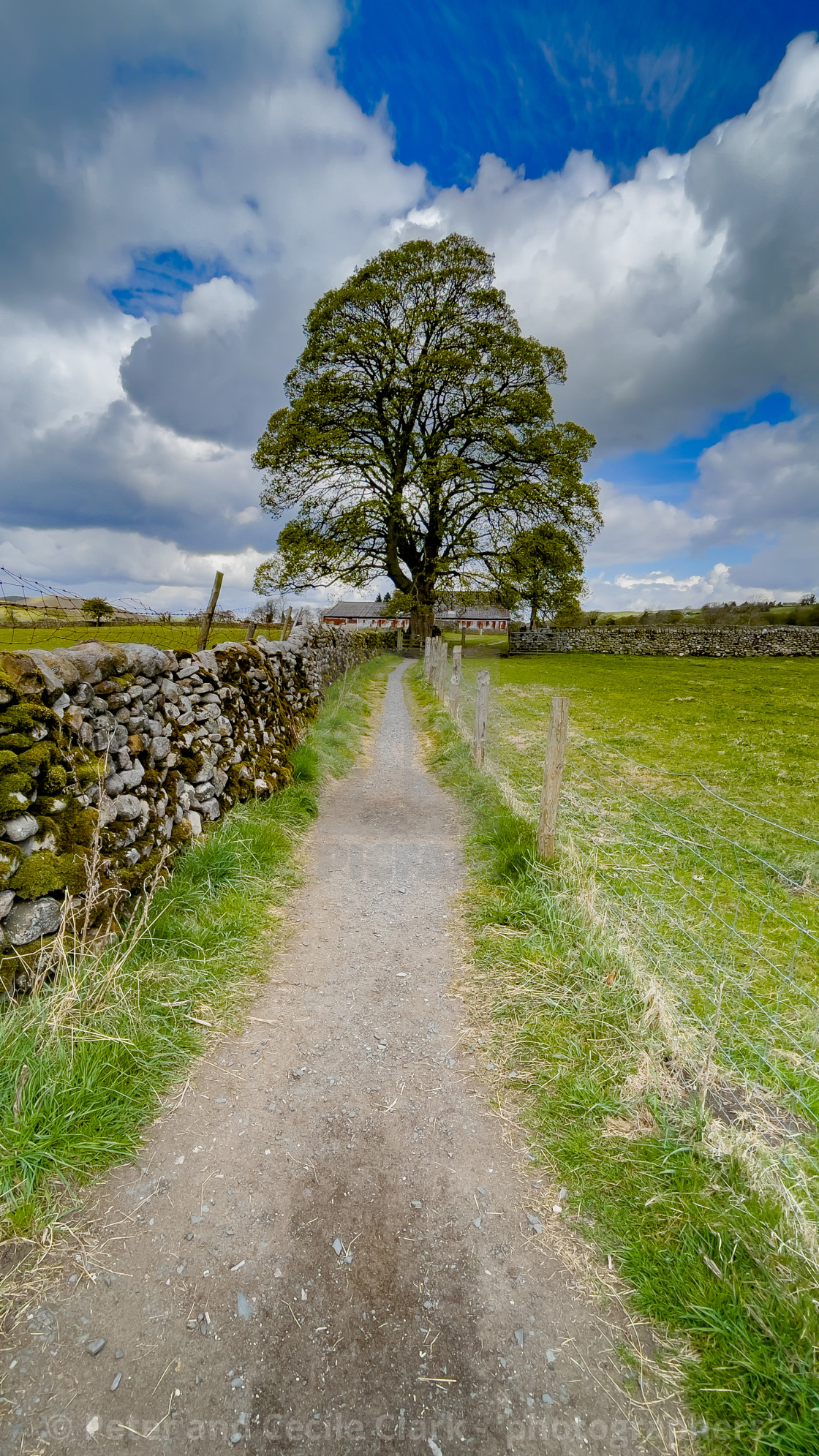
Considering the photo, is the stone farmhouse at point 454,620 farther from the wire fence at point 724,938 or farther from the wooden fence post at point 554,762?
the wooden fence post at point 554,762

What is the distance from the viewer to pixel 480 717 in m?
8.91

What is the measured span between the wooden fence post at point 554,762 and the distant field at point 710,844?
0.35m

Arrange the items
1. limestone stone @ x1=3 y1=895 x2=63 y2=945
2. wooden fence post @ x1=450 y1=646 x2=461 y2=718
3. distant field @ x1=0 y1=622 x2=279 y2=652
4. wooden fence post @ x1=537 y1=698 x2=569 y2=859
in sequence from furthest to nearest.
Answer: wooden fence post @ x1=450 y1=646 x2=461 y2=718, distant field @ x1=0 y1=622 x2=279 y2=652, wooden fence post @ x1=537 y1=698 x2=569 y2=859, limestone stone @ x1=3 y1=895 x2=63 y2=945

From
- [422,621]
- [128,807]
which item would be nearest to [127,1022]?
[128,807]

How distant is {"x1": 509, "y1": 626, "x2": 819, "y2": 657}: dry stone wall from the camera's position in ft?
114

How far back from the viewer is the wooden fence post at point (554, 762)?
510cm

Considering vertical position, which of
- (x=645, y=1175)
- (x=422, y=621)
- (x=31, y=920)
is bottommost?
(x=645, y=1175)

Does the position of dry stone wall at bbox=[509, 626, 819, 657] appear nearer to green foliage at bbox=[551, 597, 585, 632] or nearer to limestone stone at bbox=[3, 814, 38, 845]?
green foliage at bbox=[551, 597, 585, 632]

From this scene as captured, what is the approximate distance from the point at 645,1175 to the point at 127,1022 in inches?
106

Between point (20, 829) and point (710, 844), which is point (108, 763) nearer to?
point (20, 829)

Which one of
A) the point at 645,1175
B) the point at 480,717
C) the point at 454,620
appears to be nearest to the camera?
the point at 645,1175

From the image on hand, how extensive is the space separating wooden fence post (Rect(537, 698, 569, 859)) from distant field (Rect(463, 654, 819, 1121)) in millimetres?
346

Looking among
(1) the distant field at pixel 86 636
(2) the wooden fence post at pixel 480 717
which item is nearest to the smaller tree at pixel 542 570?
(1) the distant field at pixel 86 636

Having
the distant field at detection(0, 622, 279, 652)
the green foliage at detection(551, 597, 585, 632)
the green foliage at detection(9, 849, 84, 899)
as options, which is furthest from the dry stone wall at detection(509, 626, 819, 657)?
the green foliage at detection(9, 849, 84, 899)
